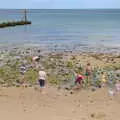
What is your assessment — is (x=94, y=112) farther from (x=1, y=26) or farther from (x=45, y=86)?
(x=1, y=26)

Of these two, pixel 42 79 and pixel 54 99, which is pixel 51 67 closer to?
pixel 42 79

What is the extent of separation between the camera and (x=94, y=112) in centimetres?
1820

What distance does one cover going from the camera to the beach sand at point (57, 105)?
57.8 ft

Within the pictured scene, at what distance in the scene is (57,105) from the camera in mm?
19547

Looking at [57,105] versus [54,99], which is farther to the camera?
[54,99]

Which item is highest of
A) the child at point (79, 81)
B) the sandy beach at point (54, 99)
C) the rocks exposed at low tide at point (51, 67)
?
the child at point (79, 81)

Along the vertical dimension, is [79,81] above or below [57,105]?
above

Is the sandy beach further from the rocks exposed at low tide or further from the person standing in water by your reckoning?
the person standing in water

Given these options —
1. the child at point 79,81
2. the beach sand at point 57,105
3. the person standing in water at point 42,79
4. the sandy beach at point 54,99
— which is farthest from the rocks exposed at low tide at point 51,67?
the beach sand at point 57,105

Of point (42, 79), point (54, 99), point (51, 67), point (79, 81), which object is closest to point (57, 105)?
point (54, 99)

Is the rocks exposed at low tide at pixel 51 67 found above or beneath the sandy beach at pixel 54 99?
beneath

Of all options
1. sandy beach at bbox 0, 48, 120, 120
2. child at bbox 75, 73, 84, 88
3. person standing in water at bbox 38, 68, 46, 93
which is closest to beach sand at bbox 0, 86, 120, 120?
sandy beach at bbox 0, 48, 120, 120

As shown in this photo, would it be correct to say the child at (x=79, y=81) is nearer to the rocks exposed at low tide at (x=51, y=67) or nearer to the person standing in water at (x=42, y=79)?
the rocks exposed at low tide at (x=51, y=67)

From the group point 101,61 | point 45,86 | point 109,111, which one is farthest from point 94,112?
point 101,61
